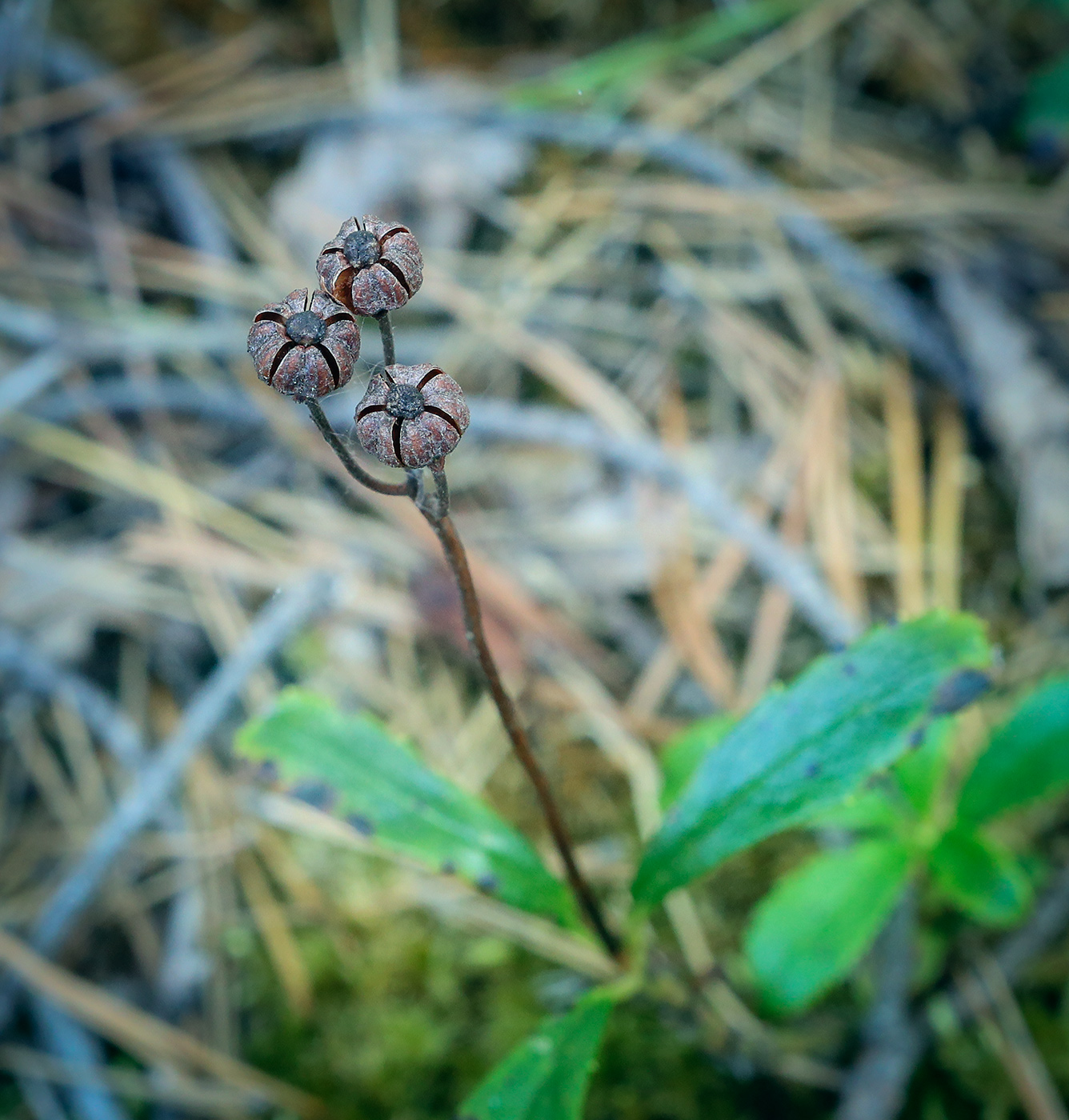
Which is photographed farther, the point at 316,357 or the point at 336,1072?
the point at 336,1072

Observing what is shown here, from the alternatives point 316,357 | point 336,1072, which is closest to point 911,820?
point 336,1072

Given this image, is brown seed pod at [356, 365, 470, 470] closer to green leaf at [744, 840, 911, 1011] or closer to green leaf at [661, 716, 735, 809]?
green leaf at [661, 716, 735, 809]

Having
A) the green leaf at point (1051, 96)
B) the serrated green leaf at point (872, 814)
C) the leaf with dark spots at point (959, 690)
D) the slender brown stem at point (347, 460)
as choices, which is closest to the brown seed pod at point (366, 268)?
the slender brown stem at point (347, 460)

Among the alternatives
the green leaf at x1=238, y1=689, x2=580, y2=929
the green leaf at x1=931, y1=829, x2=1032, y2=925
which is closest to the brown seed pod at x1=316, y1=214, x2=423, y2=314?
the green leaf at x1=238, y1=689, x2=580, y2=929

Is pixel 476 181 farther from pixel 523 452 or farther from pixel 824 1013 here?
pixel 824 1013

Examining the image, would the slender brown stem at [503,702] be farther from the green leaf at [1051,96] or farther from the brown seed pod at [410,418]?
the green leaf at [1051,96]

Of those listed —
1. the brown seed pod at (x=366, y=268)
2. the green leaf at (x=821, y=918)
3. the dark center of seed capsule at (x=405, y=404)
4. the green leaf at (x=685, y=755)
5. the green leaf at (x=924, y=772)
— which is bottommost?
the green leaf at (x=821, y=918)
